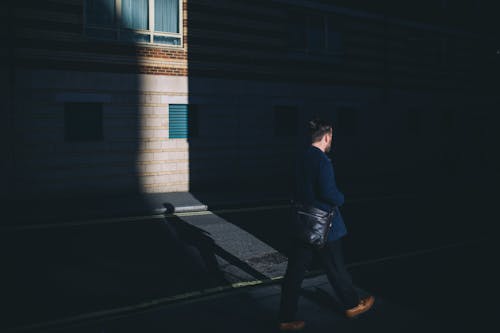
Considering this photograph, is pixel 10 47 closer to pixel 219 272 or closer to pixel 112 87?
pixel 112 87

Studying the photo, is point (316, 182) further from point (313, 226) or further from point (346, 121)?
point (346, 121)

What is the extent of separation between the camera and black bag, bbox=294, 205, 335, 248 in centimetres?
433

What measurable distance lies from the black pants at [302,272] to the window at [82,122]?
9875mm

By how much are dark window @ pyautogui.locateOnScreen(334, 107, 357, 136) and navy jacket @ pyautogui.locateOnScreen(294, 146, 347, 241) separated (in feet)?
45.7

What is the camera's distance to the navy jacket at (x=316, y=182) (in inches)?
170

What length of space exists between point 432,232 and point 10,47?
408 inches

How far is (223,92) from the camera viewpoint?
15008 mm

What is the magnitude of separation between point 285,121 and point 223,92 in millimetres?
2810

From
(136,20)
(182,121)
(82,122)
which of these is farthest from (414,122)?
(82,122)

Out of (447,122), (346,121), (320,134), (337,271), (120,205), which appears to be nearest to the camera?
(320,134)

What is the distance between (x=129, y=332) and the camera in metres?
4.46

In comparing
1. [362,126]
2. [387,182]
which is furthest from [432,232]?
[362,126]

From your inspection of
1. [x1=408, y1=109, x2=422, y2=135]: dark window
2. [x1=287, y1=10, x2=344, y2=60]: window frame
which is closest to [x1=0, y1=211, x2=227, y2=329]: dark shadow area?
[x1=287, y1=10, x2=344, y2=60]: window frame

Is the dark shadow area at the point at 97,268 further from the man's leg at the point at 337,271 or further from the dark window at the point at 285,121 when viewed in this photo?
the dark window at the point at 285,121
